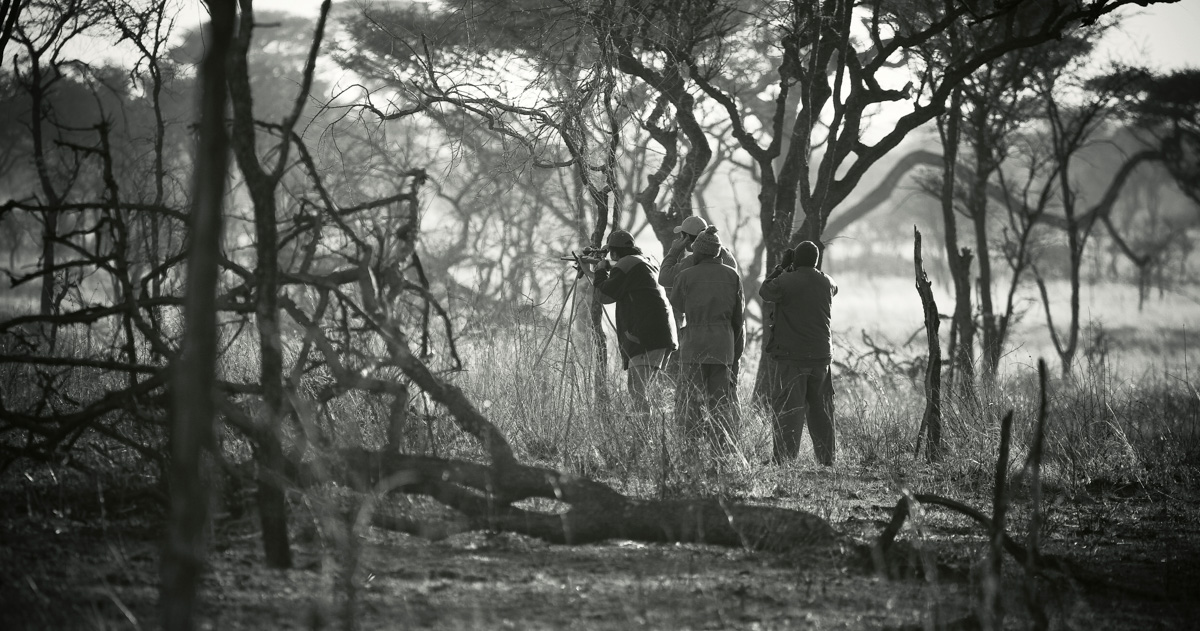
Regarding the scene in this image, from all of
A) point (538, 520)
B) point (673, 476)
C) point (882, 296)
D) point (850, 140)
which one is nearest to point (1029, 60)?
point (850, 140)

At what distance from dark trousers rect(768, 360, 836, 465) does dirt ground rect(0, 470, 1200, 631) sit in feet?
7.77

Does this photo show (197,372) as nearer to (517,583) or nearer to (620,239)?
(517,583)

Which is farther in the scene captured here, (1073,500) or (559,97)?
(559,97)

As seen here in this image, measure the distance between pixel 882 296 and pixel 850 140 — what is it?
34.4 m

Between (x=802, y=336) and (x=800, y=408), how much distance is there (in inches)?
19.7

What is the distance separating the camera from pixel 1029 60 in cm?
1366

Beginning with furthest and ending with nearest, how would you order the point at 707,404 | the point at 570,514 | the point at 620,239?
the point at 620,239 < the point at 707,404 < the point at 570,514

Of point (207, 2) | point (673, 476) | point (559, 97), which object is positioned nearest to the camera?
point (207, 2)

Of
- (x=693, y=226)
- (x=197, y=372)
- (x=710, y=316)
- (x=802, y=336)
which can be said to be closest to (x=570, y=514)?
(x=197, y=372)

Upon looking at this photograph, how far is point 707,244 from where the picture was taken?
23.7 ft

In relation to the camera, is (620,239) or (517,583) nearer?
(517,583)

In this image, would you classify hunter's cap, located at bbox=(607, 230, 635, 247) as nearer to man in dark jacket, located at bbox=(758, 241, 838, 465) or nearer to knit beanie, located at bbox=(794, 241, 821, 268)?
man in dark jacket, located at bbox=(758, 241, 838, 465)

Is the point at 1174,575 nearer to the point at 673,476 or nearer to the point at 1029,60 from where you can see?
the point at 673,476

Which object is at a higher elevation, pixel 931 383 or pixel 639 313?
pixel 639 313
